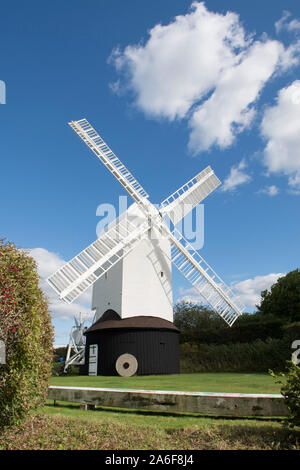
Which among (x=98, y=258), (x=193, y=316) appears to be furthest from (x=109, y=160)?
(x=193, y=316)

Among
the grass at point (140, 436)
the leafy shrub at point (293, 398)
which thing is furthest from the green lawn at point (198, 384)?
the leafy shrub at point (293, 398)

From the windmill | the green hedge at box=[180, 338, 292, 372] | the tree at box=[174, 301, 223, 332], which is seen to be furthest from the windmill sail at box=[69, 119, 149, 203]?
the tree at box=[174, 301, 223, 332]

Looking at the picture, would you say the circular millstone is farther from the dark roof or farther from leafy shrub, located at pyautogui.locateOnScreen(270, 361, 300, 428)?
leafy shrub, located at pyautogui.locateOnScreen(270, 361, 300, 428)

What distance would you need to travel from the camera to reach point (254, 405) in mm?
7145

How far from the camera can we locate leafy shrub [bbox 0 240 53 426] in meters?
5.91

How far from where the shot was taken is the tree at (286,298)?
107 feet

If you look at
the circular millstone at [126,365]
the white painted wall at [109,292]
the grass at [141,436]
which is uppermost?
the white painted wall at [109,292]

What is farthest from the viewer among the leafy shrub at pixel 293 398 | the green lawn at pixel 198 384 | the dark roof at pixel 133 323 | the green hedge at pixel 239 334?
the green hedge at pixel 239 334

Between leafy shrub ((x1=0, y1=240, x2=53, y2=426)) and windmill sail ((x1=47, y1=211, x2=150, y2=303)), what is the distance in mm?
10602

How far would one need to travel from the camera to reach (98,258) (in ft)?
61.5

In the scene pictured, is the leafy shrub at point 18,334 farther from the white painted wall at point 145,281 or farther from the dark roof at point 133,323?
the white painted wall at point 145,281

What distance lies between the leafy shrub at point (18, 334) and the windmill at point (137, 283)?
11887mm

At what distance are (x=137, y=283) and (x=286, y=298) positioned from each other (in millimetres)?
18519

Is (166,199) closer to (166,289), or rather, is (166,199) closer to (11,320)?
(166,289)
